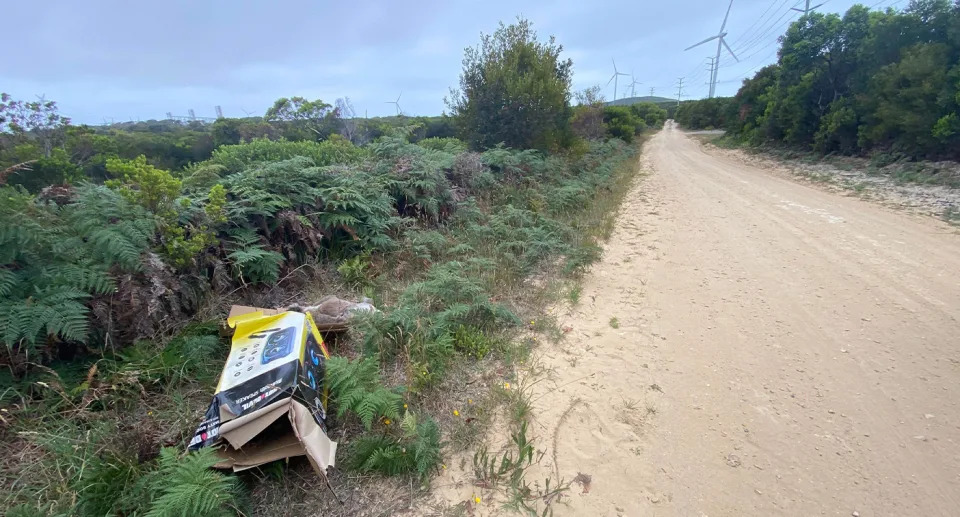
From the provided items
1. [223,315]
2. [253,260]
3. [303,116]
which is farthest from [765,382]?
[303,116]

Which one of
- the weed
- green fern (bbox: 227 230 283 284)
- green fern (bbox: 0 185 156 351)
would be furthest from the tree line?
green fern (bbox: 0 185 156 351)

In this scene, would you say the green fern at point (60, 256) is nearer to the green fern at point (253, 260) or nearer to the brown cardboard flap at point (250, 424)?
the green fern at point (253, 260)

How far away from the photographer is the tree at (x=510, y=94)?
1155 cm

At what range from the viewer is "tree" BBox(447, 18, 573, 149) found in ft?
37.9

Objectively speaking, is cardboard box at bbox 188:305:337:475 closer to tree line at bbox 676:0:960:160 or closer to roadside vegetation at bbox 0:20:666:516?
roadside vegetation at bbox 0:20:666:516

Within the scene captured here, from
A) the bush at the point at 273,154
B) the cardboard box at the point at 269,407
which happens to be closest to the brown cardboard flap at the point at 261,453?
the cardboard box at the point at 269,407

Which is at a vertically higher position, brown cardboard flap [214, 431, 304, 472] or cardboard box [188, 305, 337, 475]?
cardboard box [188, 305, 337, 475]

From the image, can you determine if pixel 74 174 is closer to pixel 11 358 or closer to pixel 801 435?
pixel 11 358

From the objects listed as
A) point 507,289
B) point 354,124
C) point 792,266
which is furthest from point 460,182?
point 354,124

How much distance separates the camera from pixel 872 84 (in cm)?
1348

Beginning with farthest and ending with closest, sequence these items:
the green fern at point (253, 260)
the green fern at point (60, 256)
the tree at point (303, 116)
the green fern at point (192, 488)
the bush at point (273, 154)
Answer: the tree at point (303, 116) → the bush at point (273, 154) → the green fern at point (253, 260) → the green fern at point (60, 256) → the green fern at point (192, 488)

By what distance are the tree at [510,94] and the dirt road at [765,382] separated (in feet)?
23.6

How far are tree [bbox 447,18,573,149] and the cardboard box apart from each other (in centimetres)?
1038

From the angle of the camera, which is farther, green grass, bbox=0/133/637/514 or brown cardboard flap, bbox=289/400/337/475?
green grass, bbox=0/133/637/514
